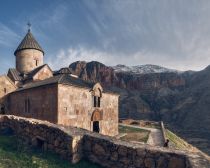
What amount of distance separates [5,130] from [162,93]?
7791 centimetres

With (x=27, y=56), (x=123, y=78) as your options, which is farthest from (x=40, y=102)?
(x=123, y=78)

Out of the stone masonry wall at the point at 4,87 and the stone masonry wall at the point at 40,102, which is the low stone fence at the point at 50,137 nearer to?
the stone masonry wall at the point at 40,102

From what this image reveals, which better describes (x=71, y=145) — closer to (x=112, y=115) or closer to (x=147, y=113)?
(x=112, y=115)

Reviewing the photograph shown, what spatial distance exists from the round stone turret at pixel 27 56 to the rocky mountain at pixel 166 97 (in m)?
32.7

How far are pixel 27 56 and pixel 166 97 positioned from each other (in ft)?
204

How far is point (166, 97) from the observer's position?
270ft

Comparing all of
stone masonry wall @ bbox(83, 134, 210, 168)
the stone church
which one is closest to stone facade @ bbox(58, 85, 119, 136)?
the stone church

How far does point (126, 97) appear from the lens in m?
80.1

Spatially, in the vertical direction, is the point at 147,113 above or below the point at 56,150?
below

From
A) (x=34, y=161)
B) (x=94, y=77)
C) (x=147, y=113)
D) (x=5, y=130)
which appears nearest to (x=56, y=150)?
(x=34, y=161)

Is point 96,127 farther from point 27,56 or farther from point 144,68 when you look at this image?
point 144,68

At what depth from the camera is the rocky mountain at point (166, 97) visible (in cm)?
6463

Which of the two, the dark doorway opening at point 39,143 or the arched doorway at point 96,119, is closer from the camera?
the dark doorway opening at point 39,143

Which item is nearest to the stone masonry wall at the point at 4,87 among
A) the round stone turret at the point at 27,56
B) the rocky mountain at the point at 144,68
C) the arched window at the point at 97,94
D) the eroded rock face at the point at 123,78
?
the round stone turret at the point at 27,56
